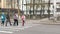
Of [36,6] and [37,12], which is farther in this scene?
[37,12]

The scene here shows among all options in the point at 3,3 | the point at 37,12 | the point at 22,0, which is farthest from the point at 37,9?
the point at 3,3

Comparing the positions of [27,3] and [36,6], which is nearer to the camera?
[36,6]

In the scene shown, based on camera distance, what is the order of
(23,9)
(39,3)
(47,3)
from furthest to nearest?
(23,9), (47,3), (39,3)

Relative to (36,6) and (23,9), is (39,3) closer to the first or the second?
(36,6)

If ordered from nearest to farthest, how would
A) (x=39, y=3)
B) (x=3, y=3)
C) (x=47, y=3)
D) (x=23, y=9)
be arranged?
1. (x=39, y=3)
2. (x=47, y=3)
3. (x=23, y=9)
4. (x=3, y=3)

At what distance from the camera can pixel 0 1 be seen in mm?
74062

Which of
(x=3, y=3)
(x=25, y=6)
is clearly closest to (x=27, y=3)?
(x=25, y=6)

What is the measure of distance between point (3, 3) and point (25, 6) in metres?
10.5

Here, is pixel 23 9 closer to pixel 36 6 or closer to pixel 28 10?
pixel 28 10

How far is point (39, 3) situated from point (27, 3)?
794 cm

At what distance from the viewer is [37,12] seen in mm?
64812

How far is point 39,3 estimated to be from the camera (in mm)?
57875

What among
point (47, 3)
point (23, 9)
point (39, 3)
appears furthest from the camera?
point (23, 9)

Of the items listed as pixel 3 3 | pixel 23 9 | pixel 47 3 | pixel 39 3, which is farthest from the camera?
pixel 3 3
